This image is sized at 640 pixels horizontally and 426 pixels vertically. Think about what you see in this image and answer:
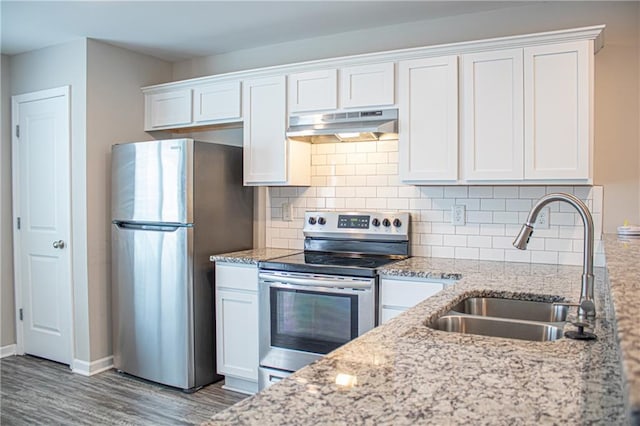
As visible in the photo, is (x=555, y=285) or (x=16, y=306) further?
(x=16, y=306)

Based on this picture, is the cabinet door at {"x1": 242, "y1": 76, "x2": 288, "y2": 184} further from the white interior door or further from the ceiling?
the white interior door

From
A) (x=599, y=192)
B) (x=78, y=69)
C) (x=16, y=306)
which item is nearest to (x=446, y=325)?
(x=599, y=192)

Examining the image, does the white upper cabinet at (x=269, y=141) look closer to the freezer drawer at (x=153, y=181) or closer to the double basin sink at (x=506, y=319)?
the freezer drawer at (x=153, y=181)

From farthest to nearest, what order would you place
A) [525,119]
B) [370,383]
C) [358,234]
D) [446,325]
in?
[358,234]
[525,119]
[446,325]
[370,383]

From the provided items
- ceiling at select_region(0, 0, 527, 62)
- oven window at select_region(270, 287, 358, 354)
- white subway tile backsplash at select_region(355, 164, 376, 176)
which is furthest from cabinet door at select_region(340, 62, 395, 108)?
oven window at select_region(270, 287, 358, 354)

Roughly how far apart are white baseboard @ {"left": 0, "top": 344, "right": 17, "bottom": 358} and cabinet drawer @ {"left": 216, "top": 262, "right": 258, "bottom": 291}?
214 centimetres

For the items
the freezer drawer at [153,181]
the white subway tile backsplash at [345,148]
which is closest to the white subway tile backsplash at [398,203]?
the white subway tile backsplash at [345,148]

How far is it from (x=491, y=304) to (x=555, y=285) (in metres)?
0.40

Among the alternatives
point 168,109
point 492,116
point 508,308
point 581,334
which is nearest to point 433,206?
point 492,116

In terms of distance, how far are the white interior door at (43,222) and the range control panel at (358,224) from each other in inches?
73.6

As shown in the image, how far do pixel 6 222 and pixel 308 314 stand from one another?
2.84 meters

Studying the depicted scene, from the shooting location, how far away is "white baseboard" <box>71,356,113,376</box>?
379cm

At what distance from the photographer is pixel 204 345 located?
355 centimetres

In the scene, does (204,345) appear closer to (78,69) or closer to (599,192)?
(78,69)
